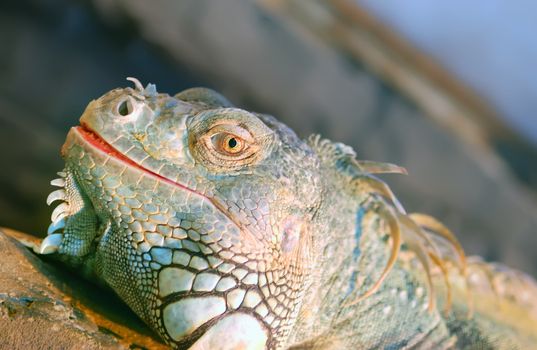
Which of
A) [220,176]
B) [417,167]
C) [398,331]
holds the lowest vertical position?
[398,331]

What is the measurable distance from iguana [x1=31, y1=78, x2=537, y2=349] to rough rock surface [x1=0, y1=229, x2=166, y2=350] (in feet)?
0.36

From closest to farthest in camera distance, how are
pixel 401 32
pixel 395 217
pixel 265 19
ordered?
pixel 395 217, pixel 265 19, pixel 401 32

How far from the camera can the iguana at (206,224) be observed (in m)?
2.11

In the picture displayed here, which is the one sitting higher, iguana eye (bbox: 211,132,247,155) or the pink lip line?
iguana eye (bbox: 211,132,247,155)

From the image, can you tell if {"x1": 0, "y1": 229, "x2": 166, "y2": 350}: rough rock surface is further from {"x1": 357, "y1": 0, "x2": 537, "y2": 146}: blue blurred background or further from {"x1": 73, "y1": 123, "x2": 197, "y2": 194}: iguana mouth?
{"x1": 357, "y1": 0, "x2": 537, "y2": 146}: blue blurred background

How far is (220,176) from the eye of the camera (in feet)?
7.19

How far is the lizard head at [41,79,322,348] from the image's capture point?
211 centimetres

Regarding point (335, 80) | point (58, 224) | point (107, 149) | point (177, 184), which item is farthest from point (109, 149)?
point (335, 80)

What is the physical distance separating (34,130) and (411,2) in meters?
5.45

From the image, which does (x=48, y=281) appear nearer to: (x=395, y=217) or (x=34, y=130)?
(x=395, y=217)

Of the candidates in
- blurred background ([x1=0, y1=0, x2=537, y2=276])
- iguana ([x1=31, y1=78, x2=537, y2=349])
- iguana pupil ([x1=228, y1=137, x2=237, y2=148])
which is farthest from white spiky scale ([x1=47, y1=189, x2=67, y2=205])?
blurred background ([x1=0, y1=0, x2=537, y2=276])

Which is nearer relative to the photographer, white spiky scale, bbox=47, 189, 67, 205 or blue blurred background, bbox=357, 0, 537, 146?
white spiky scale, bbox=47, 189, 67, 205

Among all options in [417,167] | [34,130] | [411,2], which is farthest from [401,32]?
[34,130]

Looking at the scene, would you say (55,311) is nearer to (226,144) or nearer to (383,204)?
(226,144)
